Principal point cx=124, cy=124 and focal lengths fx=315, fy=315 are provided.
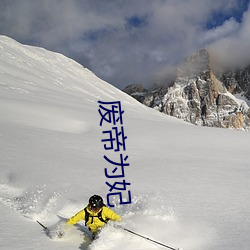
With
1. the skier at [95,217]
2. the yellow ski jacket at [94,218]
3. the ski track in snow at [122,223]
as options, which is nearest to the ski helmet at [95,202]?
the skier at [95,217]

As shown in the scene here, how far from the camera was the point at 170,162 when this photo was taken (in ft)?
36.5

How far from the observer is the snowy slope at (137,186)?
5.79 metres

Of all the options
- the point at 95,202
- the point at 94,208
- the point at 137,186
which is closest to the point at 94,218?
the point at 94,208

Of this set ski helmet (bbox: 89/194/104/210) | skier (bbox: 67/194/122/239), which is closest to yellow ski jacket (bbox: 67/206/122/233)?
skier (bbox: 67/194/122/239)

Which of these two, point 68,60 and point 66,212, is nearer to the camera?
point 66,212

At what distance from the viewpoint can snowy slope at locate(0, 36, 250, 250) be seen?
579 centimetres

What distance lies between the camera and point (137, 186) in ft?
28.1

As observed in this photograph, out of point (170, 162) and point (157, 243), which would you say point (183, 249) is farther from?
point (170, 162)

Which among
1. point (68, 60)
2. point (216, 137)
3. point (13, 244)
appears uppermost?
point (68, 60)

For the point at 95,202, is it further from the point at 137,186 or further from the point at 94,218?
the point at 137,186

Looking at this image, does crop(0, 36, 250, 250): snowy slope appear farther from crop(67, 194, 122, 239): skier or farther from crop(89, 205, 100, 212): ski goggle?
crop(89, 205, 100, 212): ski goggle

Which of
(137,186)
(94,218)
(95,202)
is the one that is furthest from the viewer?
(137,186)

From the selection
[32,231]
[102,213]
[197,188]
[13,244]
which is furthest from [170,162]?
[13,244]

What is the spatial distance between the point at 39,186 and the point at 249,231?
5.27 m
